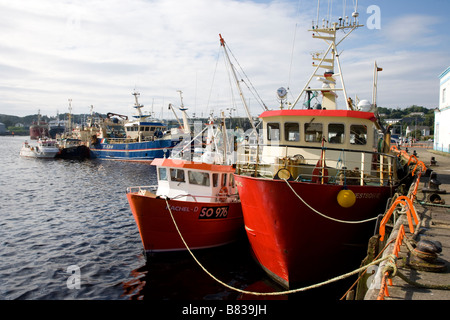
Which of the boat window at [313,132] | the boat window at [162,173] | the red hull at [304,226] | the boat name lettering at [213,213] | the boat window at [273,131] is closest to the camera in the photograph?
the red hull at [304,226]

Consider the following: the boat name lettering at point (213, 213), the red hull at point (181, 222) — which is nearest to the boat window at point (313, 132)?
the red hull at point (181, 222)

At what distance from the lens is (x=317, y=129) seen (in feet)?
37.4

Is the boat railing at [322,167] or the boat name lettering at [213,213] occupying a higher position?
the boat railing at [322,167]

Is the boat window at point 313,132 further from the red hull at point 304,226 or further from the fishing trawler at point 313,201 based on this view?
the red hull at point 304,226

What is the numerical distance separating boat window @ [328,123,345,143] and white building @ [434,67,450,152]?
29.4m

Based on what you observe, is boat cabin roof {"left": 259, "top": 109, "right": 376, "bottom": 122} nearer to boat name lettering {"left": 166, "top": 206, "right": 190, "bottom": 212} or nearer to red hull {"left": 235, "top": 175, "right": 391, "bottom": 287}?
red hull {"left": 235, "top": 175, "right": 391, "bottom": 287}

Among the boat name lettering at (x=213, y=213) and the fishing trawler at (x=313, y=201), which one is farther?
the boat name lettering at (x=213, y=213)

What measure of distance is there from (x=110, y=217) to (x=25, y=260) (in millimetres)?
6144

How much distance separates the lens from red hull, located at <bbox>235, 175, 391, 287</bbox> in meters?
8.64

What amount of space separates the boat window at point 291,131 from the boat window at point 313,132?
31 centimetres

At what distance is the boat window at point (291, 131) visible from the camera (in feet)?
38.0

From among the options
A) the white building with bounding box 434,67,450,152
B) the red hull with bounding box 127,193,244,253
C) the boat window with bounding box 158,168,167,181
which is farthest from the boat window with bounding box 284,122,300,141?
the white building with bounding box 434,67,450,152

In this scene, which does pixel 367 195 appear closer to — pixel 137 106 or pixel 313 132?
pixel 313 132
